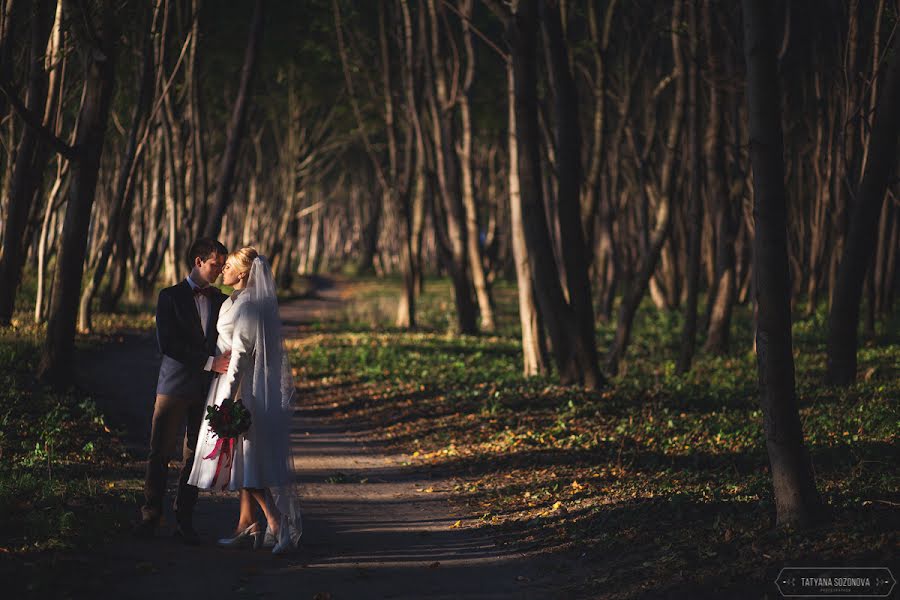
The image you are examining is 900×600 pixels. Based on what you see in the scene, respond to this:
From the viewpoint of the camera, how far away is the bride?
24.1 ft

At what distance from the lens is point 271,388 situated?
7.46 metres

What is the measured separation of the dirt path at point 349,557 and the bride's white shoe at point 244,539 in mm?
119

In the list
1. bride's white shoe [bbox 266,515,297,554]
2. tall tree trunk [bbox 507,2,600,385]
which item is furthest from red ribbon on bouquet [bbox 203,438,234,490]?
tall tree trunk [bbox 507,2,600,385]

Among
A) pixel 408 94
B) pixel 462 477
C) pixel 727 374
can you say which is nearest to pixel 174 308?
pixel 462 477

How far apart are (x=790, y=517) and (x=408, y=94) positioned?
2078 cm

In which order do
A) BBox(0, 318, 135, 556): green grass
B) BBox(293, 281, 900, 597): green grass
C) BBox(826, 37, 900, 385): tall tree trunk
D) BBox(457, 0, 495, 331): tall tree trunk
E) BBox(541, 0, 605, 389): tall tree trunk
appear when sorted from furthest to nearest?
BBox(457, 0, 495, 331): tall tree trunk, BBox(541, 0, 605, 389): tall tree trunk, BBox(826, 37, 900, 385): tall tree trunk, BBox(0, 318, 135, 556): green grass, BBox(293, 281, 900, 597): green grass

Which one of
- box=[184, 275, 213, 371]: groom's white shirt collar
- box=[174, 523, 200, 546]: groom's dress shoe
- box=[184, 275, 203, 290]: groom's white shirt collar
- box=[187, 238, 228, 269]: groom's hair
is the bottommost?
box=[174, 523, 200, 546]: groom's dress shoe

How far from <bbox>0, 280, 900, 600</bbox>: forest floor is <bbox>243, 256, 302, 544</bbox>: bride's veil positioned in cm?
43

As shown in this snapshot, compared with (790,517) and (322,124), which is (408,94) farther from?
(790,517)

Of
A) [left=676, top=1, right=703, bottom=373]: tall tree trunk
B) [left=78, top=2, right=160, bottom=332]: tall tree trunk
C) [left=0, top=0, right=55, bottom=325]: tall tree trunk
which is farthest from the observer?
[left=78, top=2, right=160, bottom=332]: tall tree trunk

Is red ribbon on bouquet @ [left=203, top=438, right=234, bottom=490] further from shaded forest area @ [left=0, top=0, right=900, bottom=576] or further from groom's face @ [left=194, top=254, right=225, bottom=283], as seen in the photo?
shaded forest area @ [left=0, top=0, right=900, bottom=576]

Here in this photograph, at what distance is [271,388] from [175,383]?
0.76 m

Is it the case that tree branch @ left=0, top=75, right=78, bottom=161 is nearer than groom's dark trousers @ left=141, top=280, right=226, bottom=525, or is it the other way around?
groom's dark trousers @ left=141, top=280, right=226, bottom=525

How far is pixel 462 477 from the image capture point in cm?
1041
